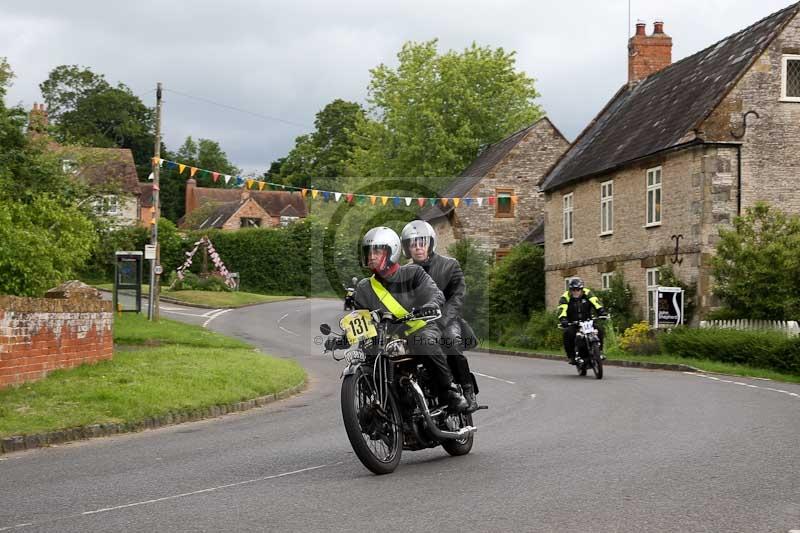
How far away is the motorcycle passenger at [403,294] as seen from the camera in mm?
9633

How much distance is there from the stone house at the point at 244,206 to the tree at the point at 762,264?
72.5 meters

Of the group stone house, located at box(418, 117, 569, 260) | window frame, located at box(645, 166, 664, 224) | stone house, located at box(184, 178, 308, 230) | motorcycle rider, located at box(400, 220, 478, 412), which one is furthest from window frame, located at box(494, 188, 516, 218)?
stone house, located at box(184, 178, 308, 230)

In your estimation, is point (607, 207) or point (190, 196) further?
point (190, 196)

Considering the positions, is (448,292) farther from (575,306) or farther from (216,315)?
(216,315)

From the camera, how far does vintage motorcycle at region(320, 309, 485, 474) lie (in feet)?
29.3

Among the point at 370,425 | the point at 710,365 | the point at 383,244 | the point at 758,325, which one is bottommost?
the point at 710,365

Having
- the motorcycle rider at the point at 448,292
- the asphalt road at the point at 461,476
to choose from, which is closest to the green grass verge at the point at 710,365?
the asphalt road at the point at 461,476

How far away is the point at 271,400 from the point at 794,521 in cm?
1217

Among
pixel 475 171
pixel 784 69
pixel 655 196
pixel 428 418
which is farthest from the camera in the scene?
pixel 475 171

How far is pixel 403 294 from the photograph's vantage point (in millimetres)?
9844

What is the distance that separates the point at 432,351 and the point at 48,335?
857cm

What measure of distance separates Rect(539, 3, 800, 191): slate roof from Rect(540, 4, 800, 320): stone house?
0.05 m

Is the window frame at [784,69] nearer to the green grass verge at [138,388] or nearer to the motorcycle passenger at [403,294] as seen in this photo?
the green grass verge at [138,388]

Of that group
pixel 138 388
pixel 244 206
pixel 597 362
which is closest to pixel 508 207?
pixel 597 362
